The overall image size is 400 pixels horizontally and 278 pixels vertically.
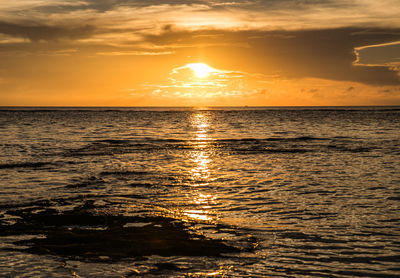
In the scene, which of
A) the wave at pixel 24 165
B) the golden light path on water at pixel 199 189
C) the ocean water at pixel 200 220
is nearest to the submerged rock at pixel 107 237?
the ocean water at pixel 200 220

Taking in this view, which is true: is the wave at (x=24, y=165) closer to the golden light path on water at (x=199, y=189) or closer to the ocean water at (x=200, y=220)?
the ocean water at (x=200, y=220)

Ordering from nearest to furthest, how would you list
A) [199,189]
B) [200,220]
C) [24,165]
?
1. [200,220]
2. [199,189]
3. [24,165]

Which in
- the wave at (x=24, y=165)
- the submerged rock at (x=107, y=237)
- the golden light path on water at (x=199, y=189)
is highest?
the wave at (x=24, y=165)

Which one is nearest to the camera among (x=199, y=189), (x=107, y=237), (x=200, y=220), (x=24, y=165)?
(x=107, y=237)

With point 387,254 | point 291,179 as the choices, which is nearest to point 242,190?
point 291,179

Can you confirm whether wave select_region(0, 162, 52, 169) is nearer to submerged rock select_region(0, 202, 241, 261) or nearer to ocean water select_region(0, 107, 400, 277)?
ocean water select_region(0, 107, 400, 277)

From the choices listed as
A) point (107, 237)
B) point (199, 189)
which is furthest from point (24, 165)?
point (107, 237)

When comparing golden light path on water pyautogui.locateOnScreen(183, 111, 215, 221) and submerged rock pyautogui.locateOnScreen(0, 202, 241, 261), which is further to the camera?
golden light path on water pyautogui.locateOnScreen(183, 111, 215, 221)

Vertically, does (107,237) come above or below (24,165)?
below

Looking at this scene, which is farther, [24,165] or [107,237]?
[24,165]

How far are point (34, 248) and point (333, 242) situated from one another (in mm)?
7474

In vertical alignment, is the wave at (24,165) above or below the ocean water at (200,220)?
above

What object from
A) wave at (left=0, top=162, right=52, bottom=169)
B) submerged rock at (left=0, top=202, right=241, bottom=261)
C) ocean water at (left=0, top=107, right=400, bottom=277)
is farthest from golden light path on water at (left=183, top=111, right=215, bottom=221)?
wave at (left=0, top=162, right=52, bottom=169)

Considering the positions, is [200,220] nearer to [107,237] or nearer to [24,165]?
[107,237]
